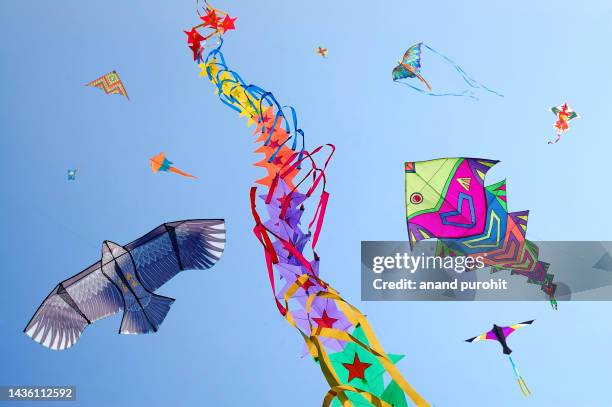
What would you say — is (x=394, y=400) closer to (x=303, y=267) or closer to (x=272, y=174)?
(x=303, y=267)

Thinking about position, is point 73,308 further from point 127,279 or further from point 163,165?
point 163,165

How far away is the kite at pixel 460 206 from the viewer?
3148mm

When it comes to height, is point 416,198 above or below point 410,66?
below

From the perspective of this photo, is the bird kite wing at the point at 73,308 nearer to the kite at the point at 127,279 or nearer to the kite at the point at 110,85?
the kite at the point at 127,279

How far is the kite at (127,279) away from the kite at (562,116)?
58.7 inches

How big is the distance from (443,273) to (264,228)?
1.16m

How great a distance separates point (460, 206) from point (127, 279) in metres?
1.38

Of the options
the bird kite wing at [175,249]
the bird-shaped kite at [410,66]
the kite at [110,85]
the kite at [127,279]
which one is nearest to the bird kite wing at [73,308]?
the kite at [127,279]

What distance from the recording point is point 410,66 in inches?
128

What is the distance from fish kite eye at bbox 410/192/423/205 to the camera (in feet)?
10.3

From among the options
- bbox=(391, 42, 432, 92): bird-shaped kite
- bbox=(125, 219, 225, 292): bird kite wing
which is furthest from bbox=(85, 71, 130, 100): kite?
bbox=(391, 42, 432, 92): bird-shaped kite

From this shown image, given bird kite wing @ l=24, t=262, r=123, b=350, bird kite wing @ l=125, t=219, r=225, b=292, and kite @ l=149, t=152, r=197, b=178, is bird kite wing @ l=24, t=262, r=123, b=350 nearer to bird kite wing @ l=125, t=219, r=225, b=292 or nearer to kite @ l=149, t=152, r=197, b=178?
bird kite wing @ l=125, t=219, r=225, b=292

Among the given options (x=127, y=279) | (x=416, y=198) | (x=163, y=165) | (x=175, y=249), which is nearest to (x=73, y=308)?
(x=127, y=279)

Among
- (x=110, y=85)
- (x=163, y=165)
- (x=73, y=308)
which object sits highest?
(x=110, y=85)
